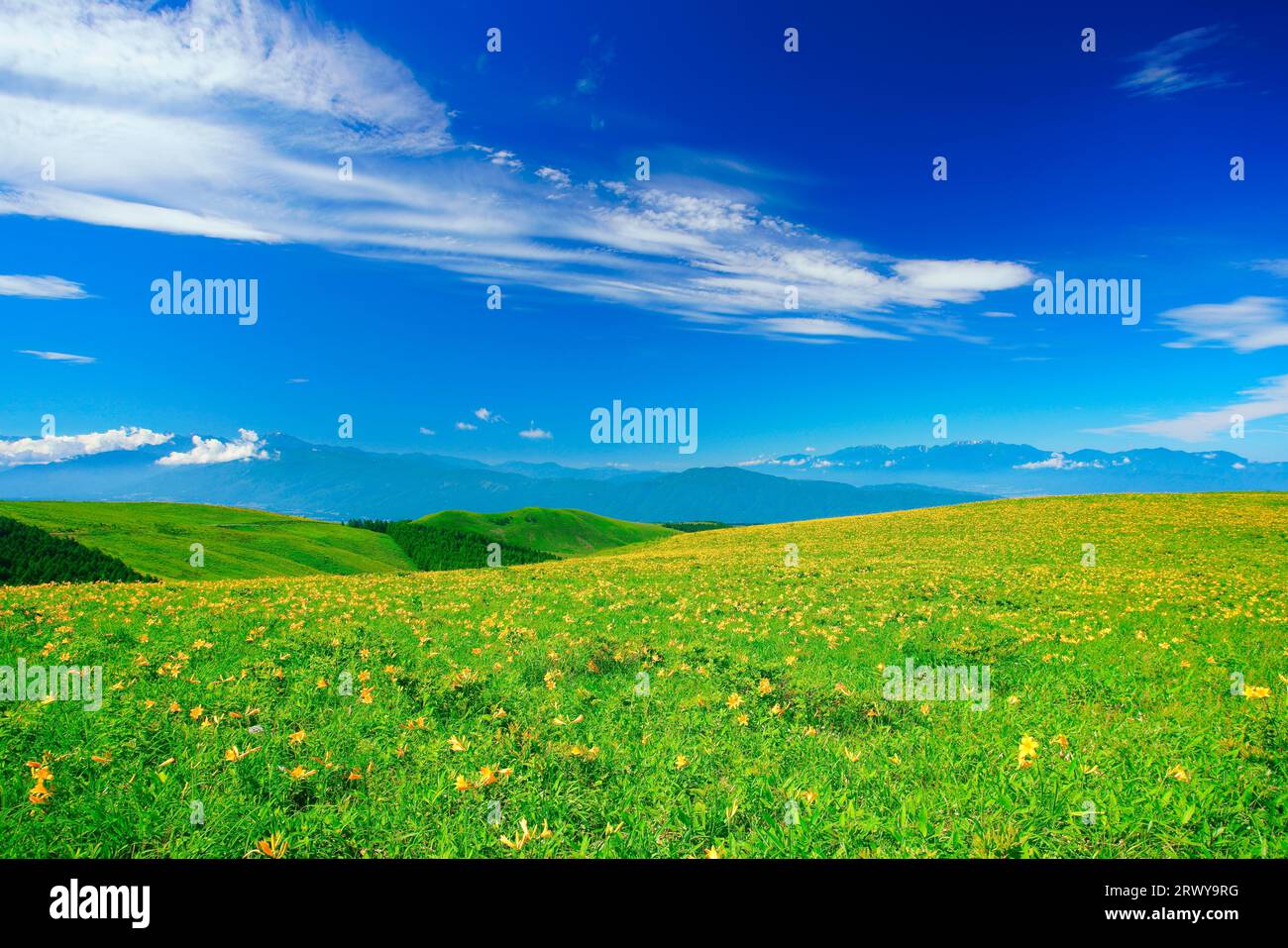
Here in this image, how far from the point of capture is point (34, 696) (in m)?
7.46

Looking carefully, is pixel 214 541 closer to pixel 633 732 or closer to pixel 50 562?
pixel 50 562

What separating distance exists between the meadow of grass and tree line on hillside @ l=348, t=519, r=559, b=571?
97.9 meters

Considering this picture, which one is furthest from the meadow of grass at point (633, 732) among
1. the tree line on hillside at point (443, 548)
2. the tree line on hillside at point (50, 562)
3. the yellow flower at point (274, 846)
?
the tree line on hillside at point (443, 548)

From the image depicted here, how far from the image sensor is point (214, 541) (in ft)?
255

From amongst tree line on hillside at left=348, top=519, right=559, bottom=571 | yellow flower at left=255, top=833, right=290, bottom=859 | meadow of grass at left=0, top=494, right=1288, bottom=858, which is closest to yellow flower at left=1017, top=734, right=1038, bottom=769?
meadow of grass at left=0, top=494, right=1288, bottom=858

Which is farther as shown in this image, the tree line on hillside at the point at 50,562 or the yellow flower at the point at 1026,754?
the tree line on hillside at the point at 50,562

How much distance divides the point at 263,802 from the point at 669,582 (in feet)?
51.7

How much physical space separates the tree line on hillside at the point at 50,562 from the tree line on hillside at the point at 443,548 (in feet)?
169

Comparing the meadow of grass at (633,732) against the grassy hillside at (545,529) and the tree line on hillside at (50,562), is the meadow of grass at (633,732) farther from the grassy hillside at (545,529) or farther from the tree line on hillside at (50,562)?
the grassy hillside at (545,529)

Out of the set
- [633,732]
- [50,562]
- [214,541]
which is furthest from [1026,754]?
[214,541]

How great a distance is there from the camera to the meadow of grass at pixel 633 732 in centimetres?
486

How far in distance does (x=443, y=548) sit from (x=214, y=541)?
1968 inches
